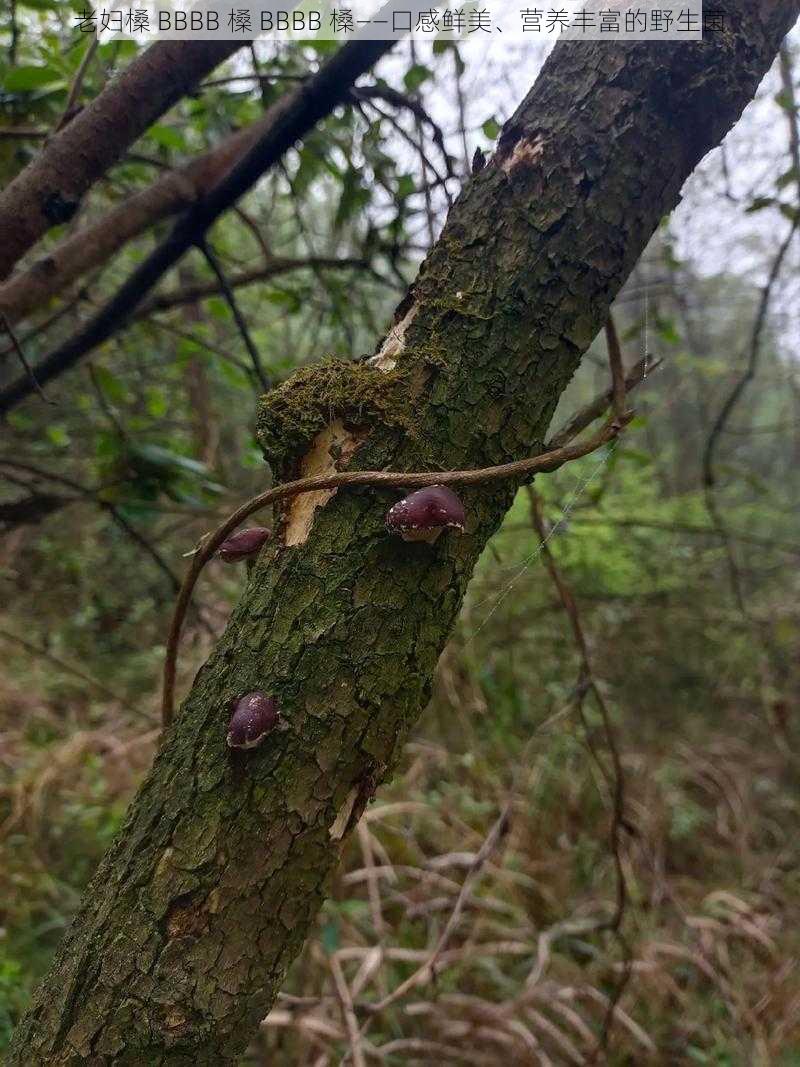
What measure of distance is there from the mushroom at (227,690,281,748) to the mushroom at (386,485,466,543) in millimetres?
218

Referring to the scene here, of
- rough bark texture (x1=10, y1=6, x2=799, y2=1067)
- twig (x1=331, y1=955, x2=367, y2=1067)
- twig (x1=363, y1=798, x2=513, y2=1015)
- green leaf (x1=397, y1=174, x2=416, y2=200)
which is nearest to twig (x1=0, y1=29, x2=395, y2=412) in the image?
green leaf (x1=397, y1=174, x2=416, y2=200)

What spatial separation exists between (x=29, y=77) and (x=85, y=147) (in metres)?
0.53

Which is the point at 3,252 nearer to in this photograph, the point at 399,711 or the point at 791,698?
the point at 399,711

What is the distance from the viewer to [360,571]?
78cm

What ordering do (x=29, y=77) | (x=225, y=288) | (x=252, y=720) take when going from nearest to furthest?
(x=252, y=720) → (x=29, y=77) → (x=225, y=288)

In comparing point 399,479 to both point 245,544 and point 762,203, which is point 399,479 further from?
point 762,203

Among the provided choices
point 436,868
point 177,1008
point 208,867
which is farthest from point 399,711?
point 436,868

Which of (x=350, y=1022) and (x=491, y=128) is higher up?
(x=491, y=128)

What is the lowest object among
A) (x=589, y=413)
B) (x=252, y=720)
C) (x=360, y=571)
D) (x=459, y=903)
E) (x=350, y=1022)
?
(x=350, y=1022)

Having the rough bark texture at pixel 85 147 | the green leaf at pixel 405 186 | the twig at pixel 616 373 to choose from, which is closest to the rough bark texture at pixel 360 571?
the twig at pixel 616 373

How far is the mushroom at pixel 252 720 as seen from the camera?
73 centimetres

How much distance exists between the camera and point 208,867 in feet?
2.39

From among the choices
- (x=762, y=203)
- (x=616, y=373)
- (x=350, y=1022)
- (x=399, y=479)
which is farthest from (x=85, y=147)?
(x=350, y=1022)

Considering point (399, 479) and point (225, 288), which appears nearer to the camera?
point (399, 479)
